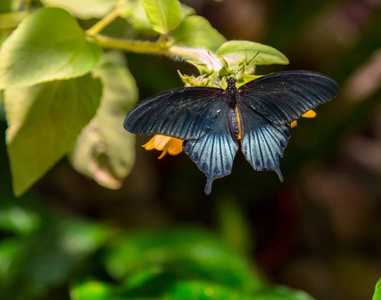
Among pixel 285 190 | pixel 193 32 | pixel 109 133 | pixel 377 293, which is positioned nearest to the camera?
pixel 377 293

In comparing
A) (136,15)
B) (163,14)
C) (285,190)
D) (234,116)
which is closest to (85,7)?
(136,15)

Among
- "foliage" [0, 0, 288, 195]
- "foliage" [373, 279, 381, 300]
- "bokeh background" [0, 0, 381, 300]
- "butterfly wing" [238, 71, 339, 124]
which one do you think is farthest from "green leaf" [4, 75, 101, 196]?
"bokeh background" [0, 0, 381, 300]

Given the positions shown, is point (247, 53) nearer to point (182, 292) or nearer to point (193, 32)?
point (193, 32)

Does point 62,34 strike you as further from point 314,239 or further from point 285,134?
point 314,239

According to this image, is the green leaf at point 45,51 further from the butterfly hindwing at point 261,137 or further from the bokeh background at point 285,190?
the bokeh background at point 285,190

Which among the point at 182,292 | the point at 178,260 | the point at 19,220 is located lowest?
the point at 19,220

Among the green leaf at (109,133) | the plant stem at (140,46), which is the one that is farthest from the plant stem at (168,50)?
the green leaf at (109,133)

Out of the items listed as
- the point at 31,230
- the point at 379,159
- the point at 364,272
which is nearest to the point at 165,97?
the point at 31,230
